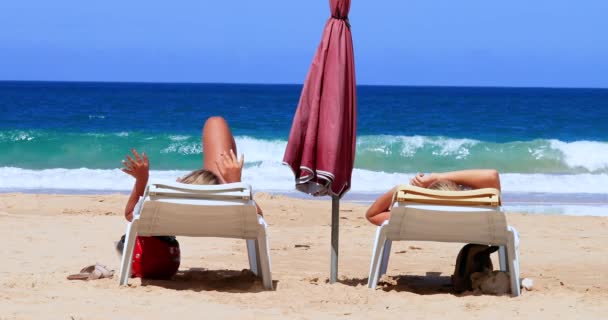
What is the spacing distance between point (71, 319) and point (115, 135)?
824 inches

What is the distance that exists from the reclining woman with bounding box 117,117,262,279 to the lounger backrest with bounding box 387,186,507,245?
0.85 m

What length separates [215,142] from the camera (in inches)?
225

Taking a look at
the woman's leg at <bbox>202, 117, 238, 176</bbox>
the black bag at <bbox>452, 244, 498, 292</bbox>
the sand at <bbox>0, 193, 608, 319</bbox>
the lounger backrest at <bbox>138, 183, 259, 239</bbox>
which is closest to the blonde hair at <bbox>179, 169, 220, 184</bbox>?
the lounger backrest at <bbox>138, 183, 259, 239</bbox>

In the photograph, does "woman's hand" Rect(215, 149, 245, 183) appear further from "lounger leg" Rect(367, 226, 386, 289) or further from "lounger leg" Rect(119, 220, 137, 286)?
"lounger leg" Rect(367, 226, 386, 289)

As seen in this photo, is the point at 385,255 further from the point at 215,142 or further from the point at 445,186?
the point at 215,142

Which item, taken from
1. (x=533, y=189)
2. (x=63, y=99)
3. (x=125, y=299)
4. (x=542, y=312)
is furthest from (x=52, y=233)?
Result: (x=63, y=99)

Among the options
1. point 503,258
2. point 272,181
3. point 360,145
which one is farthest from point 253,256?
point 360,145

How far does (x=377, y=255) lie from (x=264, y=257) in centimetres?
66

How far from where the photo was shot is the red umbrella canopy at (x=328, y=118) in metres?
5.20

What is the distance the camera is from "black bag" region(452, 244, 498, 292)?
556 cm

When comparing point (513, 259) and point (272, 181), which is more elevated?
point (513, 259)

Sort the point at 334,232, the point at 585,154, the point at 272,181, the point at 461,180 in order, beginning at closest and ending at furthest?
1. the point at 461,180
2. the point at 334,232
3. the point at 272,181
4. the point at 585,154

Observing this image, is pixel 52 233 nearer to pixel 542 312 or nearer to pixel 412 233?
pixel 412 233

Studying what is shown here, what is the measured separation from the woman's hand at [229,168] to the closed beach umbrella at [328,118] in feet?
0.97
